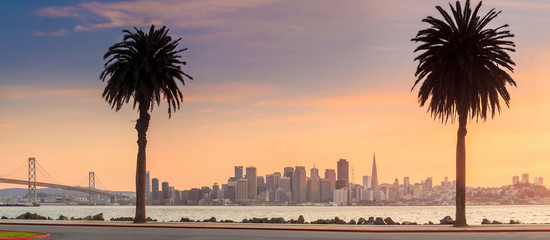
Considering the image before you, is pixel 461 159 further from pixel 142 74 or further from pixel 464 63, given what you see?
pixel 142 74

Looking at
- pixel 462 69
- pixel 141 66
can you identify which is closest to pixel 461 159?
pixel 462 69

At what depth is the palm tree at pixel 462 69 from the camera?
147 feet

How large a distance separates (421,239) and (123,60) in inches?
1152

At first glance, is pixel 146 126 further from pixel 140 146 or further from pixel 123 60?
pixel 123 60

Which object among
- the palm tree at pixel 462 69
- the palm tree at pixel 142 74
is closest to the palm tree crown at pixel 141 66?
the palm tree at pixel 142 74

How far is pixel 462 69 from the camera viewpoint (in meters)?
43.8

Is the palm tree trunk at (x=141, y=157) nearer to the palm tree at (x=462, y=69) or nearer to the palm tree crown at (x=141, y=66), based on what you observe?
the palm tree crown at (x=141, y=66)

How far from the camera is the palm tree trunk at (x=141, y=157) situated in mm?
53969

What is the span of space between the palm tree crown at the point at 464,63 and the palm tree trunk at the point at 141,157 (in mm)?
21678

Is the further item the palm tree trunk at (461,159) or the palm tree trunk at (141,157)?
the palm tree trunk at (141,157)

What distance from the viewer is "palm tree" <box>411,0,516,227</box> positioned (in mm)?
44688

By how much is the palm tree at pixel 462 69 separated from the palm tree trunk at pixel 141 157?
21400mm

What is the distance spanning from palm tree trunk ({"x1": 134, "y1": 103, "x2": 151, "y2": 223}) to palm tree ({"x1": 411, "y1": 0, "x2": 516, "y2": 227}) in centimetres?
2140

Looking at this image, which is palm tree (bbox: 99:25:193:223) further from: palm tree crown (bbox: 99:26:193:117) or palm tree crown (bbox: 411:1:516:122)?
palm tree crown (bbox: 411:1:516:122)
